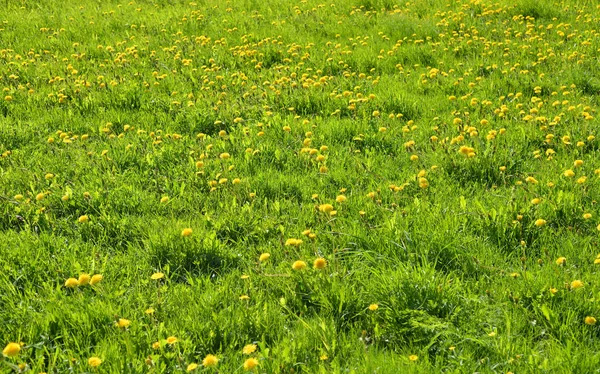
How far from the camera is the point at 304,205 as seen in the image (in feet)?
14.4

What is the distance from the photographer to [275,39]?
884 cm

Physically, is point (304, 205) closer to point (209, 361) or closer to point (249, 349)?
point (249, 349)

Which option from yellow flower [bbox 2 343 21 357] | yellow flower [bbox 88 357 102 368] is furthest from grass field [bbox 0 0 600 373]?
yellow flower [bbox 88 357 102 368]

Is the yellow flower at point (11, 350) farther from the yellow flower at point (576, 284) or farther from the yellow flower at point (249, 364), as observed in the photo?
the yellow flower at point (576, 284)

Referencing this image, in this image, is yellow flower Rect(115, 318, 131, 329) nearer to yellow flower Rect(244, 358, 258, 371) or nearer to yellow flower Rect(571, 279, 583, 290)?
yellow flower Rect(244, 358, 258, 371)

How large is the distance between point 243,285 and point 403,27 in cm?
662

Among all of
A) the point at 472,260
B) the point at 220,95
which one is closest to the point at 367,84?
the point at 220,95

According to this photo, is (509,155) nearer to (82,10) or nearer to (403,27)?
(403,27)

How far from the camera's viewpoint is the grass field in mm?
2990

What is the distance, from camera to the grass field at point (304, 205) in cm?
299

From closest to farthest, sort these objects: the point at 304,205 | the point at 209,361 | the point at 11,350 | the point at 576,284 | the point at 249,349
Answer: the point at 11,350 → the point at 209,361 → the point at 249,349 → the point at 576,284 → the point at 304,205

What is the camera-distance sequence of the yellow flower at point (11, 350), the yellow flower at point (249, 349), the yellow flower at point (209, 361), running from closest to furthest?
the yellow flower at point (11, 350) → the yellow flower at point (209, 361) → the yellow flower at point (249, 349)

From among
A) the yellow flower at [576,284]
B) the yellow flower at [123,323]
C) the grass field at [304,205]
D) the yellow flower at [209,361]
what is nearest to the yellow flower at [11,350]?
the grass field at [304,205]

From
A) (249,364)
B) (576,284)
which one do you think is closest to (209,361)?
(249,364)
